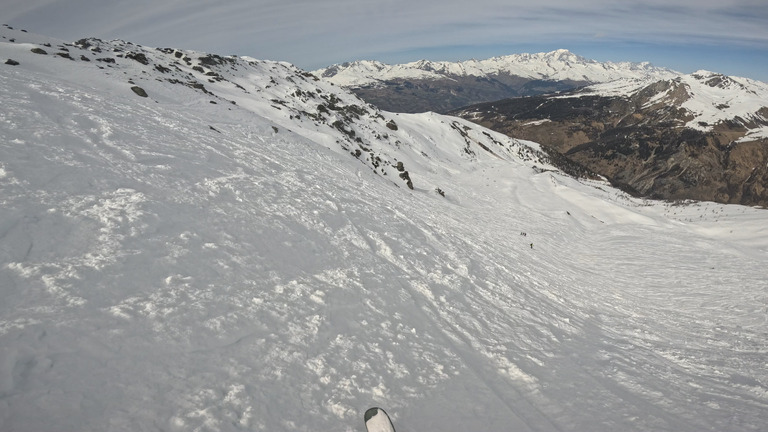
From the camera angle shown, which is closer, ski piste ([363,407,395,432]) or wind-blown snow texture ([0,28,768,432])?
ski piste ([363,407,395,432])

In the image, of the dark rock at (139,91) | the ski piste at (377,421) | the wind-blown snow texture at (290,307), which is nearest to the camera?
the ski piste at (377,421)

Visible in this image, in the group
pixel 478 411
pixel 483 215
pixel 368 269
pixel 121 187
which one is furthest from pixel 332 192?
pixel 483 215

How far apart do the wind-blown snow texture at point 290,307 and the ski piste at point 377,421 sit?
14.3 inches

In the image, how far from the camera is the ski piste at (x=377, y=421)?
4.65 meters

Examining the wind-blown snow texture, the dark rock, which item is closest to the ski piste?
the wind-blown snow texture

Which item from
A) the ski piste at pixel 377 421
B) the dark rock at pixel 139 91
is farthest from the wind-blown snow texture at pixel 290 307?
the dark rock at pixel 139 91

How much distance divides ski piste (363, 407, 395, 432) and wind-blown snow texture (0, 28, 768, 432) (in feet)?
1.19

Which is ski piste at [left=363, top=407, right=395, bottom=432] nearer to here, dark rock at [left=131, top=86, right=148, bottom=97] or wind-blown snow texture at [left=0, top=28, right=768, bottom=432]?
wind-blown snow texture at [left=0, top=28, right=768, bottom=432]

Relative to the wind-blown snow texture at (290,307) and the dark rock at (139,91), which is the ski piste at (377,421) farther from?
the dark rock at (139,91)

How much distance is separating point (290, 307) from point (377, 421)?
283 cm

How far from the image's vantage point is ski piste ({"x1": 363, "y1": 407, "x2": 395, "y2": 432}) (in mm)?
4648

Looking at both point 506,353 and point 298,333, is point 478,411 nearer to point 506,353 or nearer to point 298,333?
point 506,353

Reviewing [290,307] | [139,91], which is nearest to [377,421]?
[290,307]

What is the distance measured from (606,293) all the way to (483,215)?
10848 millimetres
